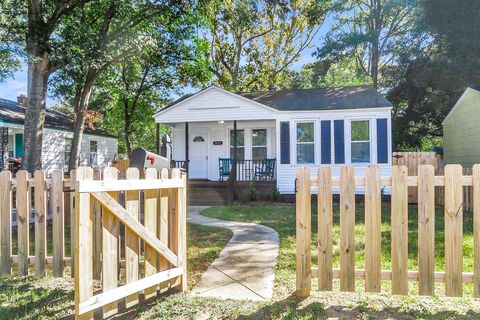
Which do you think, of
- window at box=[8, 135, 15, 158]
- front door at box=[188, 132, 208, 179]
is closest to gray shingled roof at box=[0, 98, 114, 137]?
window at box=[8, 135, 15, 158]

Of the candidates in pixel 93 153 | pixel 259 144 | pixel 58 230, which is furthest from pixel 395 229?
pixel 93 153

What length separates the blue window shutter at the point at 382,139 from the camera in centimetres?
1188

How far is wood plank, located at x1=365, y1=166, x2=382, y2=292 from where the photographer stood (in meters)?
3.21

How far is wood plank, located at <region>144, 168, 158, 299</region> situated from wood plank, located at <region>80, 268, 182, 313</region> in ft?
0.33

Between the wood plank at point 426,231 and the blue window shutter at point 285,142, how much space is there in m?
9.46

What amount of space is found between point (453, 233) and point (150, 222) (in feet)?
9.37

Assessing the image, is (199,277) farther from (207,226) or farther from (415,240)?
(415,240)

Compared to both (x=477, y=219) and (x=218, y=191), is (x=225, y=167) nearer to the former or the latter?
(x=218, y=191)

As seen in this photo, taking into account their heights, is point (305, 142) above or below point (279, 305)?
above

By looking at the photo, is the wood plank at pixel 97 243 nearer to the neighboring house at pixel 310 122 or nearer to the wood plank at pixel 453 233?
the wood plank at pixel 453 233

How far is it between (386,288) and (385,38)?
21966 mm

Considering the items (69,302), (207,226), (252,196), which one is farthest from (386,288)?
(252,196)

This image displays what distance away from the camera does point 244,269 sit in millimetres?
4281

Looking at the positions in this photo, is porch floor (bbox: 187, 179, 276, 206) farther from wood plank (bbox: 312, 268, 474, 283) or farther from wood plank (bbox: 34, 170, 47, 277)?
wood plank (bbox: 312, 268, 474, 283)
